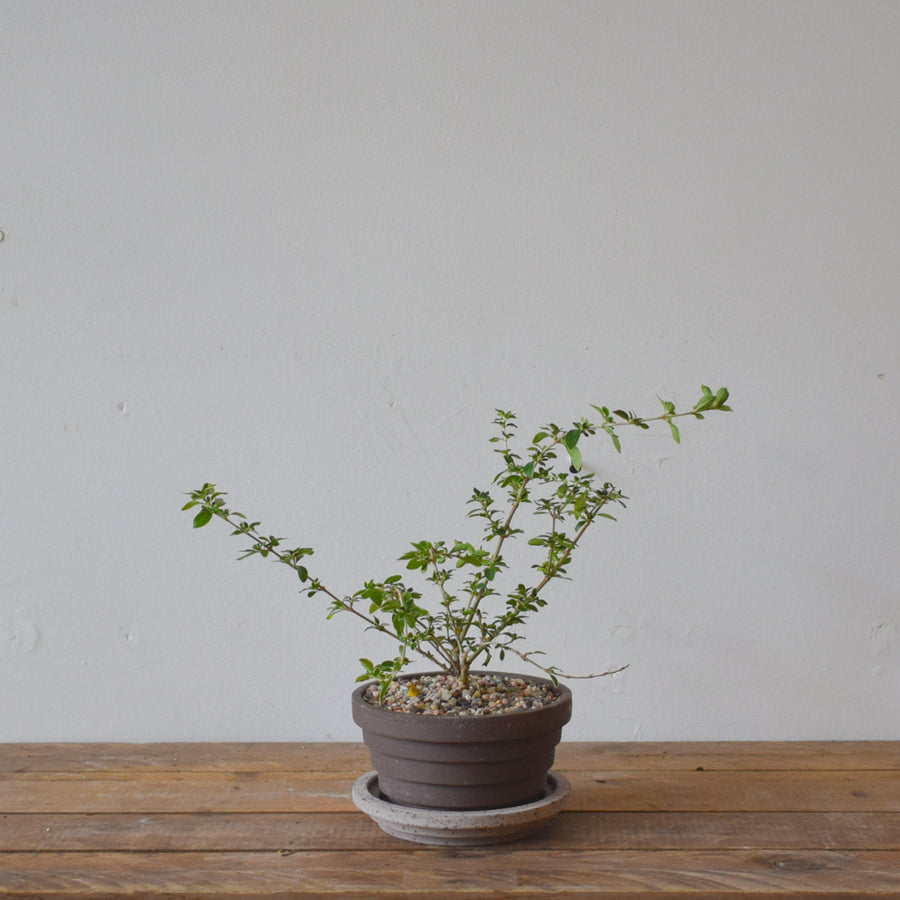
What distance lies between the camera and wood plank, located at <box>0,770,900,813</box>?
1391 millimetres

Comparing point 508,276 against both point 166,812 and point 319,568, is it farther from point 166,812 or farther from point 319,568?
point 166,812

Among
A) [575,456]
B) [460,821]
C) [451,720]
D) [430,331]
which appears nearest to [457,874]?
[460,821]

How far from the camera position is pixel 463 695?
1306 millimetres

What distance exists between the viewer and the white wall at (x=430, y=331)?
175cm

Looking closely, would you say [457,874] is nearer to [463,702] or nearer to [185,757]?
[463,702]

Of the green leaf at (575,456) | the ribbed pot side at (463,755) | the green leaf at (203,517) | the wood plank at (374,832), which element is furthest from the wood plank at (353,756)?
the green leaf at (575,456)

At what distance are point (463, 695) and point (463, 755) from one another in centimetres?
12

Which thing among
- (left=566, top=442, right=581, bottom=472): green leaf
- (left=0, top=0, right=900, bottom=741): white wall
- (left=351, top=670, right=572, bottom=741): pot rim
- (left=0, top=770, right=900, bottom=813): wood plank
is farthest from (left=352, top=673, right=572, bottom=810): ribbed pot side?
(left=0, top=0, right=900, bottom=741): white wall

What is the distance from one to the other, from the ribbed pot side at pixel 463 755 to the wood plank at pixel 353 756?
1.20ft

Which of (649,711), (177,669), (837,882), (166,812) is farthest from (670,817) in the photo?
(177,669)

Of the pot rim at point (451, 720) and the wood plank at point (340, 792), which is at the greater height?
the pot rim at point (451, 720)

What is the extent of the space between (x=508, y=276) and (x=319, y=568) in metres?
0.62

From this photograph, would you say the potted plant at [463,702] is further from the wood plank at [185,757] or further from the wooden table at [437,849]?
the wood plank at [185,757]

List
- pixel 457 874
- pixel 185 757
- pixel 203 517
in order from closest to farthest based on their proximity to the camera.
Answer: pixel 457 874, pixel 203 517, pixel 185 757
